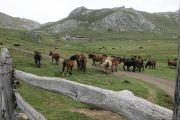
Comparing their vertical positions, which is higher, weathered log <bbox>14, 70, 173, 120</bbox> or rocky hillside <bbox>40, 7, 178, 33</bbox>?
rocky hillside <bbox>40, 7, 178, 33</bbox>

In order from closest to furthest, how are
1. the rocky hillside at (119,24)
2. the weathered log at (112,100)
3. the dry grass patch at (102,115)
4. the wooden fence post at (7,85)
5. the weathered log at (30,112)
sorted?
the weathered log at (112,100)
the weathered log at (30,112)
the wooden fence post at (7,85)
the dry grass patch at (102,115)
the rocky hillside at (119,24)

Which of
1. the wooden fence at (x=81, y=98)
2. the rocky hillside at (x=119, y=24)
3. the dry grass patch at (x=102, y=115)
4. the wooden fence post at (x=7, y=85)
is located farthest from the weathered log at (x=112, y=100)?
the rocky hillside at (x=119, y=24)

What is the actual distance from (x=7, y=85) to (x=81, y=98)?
91.0 inches

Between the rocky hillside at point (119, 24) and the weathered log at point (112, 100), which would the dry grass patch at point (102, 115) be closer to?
the weathered log at point (112, 100)

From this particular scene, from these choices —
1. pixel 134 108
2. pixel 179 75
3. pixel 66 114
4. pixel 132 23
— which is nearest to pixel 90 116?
pixel 66 114

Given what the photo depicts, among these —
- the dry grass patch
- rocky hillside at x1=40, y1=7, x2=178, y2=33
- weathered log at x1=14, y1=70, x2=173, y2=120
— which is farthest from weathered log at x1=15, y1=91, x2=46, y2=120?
rocky hillside at x1=40, y1=7, x2=178, y2=33

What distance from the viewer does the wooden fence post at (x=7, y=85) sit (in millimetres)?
3340

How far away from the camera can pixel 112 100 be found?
2232 millimetres

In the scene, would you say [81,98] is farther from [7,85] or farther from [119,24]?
[119,24]

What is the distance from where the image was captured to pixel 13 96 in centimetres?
369

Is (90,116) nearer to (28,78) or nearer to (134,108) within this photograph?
(28,78)

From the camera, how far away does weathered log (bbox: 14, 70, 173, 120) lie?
1.78 metres

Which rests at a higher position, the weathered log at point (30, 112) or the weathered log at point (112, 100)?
the weathered log at point (112, 100)

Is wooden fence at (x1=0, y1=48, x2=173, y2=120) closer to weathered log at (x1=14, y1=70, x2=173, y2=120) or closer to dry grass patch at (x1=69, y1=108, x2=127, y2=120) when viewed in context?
weathered log at (x1=14, y1=70, x2=173, y2=120)
